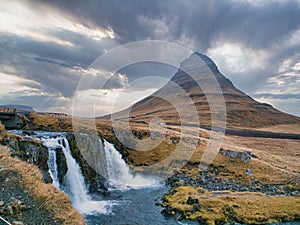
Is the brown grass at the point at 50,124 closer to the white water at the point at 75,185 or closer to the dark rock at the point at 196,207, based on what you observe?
the white water at the point at 75,185

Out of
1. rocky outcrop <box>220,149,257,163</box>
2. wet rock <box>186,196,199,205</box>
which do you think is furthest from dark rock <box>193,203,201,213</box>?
rocky outcrop <box>220,149,257,163</box>

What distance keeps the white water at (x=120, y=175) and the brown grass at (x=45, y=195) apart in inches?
992

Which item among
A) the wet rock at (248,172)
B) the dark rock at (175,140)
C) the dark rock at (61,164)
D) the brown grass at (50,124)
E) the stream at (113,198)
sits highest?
the brown grass at (50,124)

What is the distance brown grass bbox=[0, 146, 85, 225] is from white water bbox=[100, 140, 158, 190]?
25194 mm

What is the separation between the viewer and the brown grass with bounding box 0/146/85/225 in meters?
18.9

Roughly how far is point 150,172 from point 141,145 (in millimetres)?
12768

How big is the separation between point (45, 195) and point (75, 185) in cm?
1729

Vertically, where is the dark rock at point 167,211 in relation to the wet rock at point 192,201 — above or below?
below

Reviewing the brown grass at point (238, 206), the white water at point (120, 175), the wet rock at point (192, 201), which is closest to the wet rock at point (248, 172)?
the brown grass at point (238, 206)

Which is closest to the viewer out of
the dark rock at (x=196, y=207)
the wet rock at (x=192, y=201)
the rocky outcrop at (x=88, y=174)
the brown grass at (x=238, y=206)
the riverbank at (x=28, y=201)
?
the riverbank at (x=28, y=201)

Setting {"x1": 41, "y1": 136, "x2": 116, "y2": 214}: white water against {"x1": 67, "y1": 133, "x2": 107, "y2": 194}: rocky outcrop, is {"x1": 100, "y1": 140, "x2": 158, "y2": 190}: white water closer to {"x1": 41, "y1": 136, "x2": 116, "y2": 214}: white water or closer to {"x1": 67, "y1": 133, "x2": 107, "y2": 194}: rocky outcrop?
{"x1": 67, "y1": 133, "x2": 107, "y2": 194}: rocky outcrop

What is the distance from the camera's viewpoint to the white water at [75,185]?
110ft

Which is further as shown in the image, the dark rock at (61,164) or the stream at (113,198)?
the dark rock at (61,164)

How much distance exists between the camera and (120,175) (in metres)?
51.9
